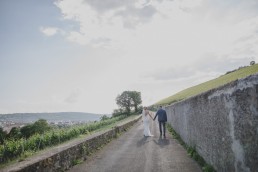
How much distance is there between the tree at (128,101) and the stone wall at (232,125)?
12648 cm

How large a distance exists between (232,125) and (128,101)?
13039 centimetres

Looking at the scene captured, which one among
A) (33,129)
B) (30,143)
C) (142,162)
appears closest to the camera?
(142,162)

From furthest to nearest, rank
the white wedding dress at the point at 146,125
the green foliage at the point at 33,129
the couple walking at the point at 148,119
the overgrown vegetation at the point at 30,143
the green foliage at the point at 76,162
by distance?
the green foliage at the point at 33,129, the overgrown vegetation at the point at 30,143, the white wedding dress at the point at 146,125, the couple walking at the point at 148,119, the green foliage at the point at 76,162

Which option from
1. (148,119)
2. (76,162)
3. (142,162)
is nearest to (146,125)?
(148,119)

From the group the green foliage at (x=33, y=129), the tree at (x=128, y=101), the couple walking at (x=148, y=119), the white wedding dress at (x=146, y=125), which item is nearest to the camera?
the couple walking at (x=148, y=119)

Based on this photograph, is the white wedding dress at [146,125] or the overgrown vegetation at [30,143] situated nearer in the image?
the white wedding dress at [146,125]

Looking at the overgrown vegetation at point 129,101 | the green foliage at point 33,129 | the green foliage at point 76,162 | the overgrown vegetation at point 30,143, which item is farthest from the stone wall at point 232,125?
the overgrown vegetation at point 129,101

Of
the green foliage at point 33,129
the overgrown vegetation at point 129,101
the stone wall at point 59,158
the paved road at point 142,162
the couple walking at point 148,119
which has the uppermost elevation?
the overgrown vegetation at point 129,101

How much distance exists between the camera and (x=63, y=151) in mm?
8875

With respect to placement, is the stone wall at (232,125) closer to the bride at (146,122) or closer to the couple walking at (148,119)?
the couple walking at (148,119)

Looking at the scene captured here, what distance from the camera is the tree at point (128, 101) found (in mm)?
134875

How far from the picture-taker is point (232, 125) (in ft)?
17.5

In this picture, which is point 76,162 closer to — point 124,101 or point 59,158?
point 59,158

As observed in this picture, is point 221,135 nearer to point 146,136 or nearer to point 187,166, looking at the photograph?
point 187,166
